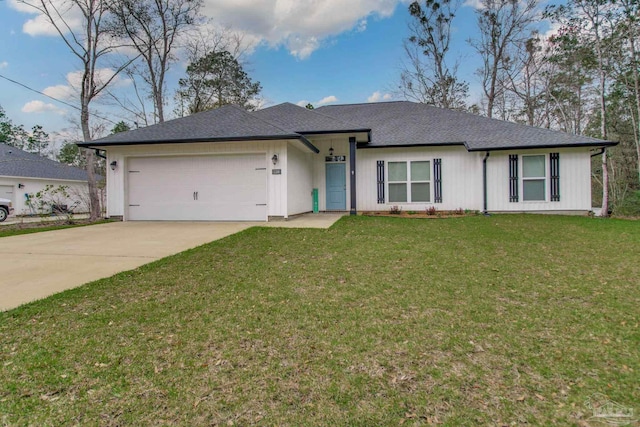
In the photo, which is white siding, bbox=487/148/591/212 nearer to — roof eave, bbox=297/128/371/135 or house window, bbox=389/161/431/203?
house window, bbox=389/161/431/203

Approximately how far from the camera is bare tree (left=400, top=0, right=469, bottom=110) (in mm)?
21641

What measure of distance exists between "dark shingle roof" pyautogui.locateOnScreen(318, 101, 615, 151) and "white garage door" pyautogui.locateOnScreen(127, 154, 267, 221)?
510 centimetres

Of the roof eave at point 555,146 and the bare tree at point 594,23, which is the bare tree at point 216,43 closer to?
the roof eave at point 555,146

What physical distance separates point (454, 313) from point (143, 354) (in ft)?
8.82

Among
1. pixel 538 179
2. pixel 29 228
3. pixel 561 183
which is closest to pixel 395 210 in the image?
pixel 538 179

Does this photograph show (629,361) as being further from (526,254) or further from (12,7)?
(12,7)

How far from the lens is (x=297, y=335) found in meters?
2.73

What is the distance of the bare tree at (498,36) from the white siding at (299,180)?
15.4 meters

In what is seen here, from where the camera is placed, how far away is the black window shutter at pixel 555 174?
11672 mm

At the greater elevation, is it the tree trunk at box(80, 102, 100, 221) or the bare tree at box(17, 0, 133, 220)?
the bare tree at box(17, 0, 133, 220)

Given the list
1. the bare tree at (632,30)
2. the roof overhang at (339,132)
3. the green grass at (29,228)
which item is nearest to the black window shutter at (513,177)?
the roof overhang at (339,132)

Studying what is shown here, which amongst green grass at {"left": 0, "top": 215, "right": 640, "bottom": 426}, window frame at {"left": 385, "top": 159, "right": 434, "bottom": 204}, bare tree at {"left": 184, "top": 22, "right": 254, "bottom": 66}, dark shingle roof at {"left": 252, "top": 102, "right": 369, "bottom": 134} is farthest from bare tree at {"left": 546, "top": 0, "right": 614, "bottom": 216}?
bare tree at {"left": 184, "top": 22, "right": 254, "bottom": 66}

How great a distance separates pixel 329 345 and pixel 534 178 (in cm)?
1219
